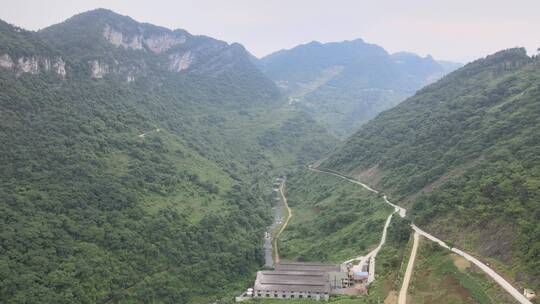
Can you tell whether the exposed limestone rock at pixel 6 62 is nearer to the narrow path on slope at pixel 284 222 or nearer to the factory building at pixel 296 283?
the narrow path on slope at pixel 284 222

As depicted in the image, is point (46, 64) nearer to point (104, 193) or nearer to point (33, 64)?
point (33, 64)

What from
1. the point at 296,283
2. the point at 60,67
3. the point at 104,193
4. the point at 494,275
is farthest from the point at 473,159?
the point at 60,67

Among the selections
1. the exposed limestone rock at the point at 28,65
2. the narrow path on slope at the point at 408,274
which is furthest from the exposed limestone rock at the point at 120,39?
the narrow path on slope at the point at 408,274

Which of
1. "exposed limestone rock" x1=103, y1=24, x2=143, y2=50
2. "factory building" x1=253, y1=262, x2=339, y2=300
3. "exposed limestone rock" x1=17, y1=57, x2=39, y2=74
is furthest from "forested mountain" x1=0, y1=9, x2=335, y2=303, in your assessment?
"exposed limestone rock" x1=103, y1=24, x2=143, y2=50

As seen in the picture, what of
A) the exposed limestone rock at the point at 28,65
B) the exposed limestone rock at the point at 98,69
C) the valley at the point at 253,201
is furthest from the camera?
the exposed limestone rock at the point at 98,69

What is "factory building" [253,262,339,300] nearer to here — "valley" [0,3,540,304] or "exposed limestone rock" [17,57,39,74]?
"valley" [0,3,540,304]
